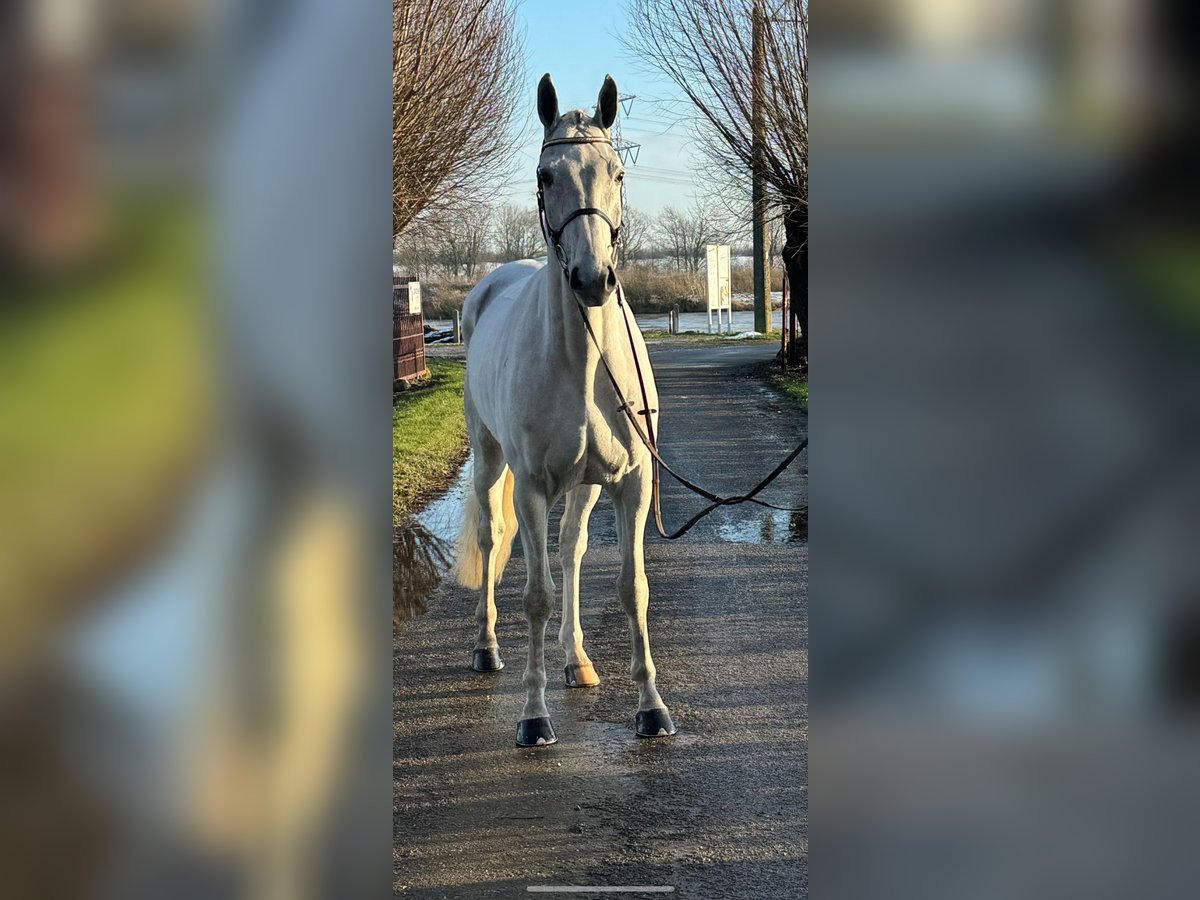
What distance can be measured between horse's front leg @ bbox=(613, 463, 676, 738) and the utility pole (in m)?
7.83

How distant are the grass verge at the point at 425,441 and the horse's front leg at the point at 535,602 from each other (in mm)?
2603

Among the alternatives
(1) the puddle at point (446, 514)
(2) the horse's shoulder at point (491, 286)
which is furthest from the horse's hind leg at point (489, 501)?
(1) the puddle at point (446, 514)

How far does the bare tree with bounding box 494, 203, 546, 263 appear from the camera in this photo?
10125 millimetres

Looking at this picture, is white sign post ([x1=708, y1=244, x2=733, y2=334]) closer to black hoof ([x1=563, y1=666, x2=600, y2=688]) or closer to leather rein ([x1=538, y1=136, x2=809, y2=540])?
black hoof ([x1=563, y1=666, x2=600, y2=688])

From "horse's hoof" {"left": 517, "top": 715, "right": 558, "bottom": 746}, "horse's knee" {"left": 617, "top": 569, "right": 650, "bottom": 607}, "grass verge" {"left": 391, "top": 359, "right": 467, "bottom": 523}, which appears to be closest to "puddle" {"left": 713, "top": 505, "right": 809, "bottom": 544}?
"grass verge" {"left": 391, "top": 359, "right": 467, "bottom": 523}

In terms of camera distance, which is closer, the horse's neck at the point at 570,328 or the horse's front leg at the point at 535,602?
the horse's neck at the point at 570,328

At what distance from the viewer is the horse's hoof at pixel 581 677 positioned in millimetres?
4707

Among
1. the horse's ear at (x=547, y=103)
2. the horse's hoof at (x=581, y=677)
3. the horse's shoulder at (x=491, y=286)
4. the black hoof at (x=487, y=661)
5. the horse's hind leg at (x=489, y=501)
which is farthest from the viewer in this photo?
the horse's shoulder at (x=491, y=286)
